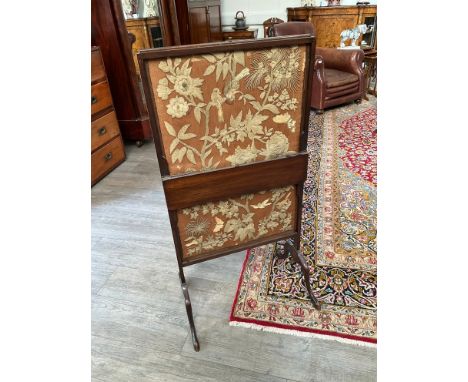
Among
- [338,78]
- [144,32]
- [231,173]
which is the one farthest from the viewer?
[338,78]

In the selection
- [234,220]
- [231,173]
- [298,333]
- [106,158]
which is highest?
[231,173]

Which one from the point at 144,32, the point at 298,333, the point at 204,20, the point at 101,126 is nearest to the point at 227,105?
the point at 298,333

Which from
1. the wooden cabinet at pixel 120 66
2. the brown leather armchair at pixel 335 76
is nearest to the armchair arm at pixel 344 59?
the brown leather armchair at pixel 335 76

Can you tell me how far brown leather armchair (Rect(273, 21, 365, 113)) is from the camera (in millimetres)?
3443

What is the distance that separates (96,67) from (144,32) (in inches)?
31.4

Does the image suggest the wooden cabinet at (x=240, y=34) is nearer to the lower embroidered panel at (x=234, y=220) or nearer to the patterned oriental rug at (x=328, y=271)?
the patterned oriental rug at (x=328, y=271)

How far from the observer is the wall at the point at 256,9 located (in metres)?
4.98

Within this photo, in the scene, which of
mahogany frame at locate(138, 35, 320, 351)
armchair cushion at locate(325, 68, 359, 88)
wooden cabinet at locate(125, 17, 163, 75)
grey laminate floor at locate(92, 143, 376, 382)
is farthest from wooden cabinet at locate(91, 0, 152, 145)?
mahogany frame at locate(138, 35, 320, 351)

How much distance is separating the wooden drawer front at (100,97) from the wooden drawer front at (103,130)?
0.27 ft

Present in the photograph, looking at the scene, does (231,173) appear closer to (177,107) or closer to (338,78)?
(177,107)

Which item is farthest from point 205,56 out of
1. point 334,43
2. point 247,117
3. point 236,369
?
point 334,43

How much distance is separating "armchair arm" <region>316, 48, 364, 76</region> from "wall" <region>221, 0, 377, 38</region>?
1565 millimetres

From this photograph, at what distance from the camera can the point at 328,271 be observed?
61.0 inches
